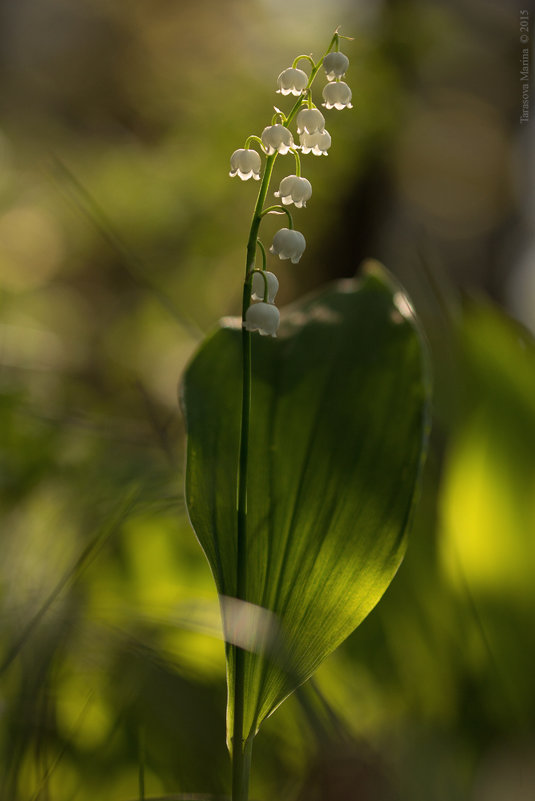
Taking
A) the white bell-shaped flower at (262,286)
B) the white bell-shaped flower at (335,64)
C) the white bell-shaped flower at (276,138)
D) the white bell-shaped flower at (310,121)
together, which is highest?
the white bell-shaped flower at (335,64)

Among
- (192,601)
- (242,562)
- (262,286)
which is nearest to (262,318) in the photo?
(262,286)

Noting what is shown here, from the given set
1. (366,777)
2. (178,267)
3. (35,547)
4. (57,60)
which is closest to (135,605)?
(35,547)

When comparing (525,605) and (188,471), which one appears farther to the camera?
(525,605)

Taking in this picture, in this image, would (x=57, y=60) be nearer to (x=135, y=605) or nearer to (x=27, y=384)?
(x=27, y=384)

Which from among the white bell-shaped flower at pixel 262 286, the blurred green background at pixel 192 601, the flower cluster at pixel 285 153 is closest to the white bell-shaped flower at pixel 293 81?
the flower cluster at pixel 285 153

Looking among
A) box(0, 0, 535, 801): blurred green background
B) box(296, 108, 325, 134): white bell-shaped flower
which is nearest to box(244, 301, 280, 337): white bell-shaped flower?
box(296, 108, 325, 134): white bell-shaped flower

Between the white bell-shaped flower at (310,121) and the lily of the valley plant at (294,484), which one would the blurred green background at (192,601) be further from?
the white bell-shaped flower at (310,121)

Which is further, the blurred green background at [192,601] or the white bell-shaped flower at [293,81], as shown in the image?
the blurred green background at [192,601]
